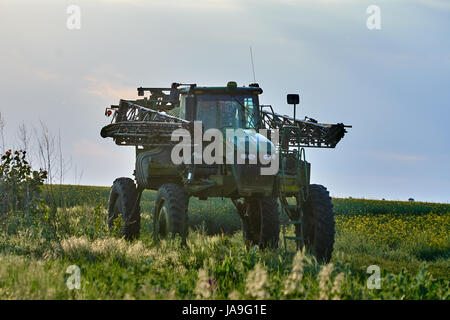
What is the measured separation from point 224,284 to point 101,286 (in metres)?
1.42

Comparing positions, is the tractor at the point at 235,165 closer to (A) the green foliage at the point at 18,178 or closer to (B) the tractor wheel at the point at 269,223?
(B) the tractor wheel at the point at 269,223

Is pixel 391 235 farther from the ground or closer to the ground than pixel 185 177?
closer to the ground

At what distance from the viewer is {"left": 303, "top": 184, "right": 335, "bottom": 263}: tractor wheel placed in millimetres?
9367

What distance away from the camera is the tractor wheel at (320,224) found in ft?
30.7

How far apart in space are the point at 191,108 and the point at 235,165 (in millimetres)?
1705

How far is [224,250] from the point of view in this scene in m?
9.34

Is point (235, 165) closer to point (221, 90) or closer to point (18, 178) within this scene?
point (221, 90)

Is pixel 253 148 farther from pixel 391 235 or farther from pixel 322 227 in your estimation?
pixel 391 235

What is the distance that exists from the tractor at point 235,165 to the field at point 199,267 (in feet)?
1.91

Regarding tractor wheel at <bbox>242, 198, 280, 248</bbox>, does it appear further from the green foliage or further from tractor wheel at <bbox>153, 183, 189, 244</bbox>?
the green foliage

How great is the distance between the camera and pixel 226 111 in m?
10.8

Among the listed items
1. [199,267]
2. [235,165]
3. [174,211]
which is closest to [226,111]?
[235,165]

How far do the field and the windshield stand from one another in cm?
217
